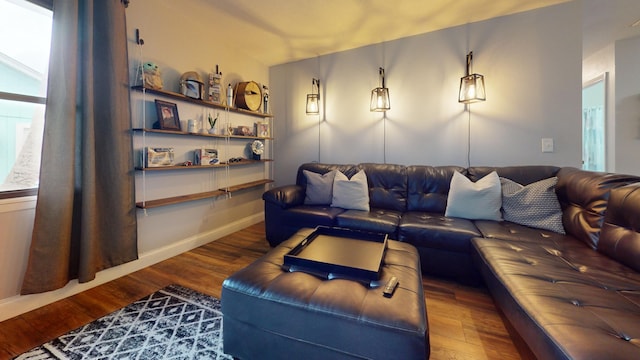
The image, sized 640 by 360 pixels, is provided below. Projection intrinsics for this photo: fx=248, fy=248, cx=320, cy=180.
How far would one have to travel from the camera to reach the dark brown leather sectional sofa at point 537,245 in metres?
0.88

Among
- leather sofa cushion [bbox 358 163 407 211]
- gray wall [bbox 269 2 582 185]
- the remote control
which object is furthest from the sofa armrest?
the remote control

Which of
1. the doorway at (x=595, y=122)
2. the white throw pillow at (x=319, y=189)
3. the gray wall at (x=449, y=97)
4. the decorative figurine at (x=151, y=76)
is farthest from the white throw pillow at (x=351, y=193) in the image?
the doorway at (x=595, y=122)

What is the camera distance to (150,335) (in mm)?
1431

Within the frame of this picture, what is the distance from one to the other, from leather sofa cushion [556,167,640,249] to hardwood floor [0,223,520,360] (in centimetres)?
77

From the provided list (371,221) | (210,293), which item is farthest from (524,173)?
(210,293)

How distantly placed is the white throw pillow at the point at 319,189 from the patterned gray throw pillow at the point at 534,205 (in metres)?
1.64

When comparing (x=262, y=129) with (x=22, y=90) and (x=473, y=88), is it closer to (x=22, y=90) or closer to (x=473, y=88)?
(x=22, y=90)

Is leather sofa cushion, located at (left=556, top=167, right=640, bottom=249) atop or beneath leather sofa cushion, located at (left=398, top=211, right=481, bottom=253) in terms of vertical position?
atop

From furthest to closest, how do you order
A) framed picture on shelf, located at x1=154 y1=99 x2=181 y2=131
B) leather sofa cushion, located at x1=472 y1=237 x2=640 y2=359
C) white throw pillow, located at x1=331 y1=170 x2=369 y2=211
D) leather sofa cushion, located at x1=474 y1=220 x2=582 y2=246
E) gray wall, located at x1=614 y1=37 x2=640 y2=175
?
gray wall, located at x1=614 y1=37 x2=640 y2=175, white throw pillow, located at x1=331 y1=170 x2=369 y2=211, framed picture on shelf, located at x1=154 y1=99 x2=181 y2=131, leather sofa cushion, located at x1=474 y1=220 x2=582 y2=246, leather sofa cushion, located at x1=472 y1=237 x2=640 y2=359

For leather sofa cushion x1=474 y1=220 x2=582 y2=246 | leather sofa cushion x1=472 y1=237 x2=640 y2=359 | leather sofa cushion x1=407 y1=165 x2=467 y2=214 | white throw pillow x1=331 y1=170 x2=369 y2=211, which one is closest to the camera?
leather sofa cushion x1=472 y1=237 x2=640 y2=359

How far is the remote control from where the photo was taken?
1075 millimetres

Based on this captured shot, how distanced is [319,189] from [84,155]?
2.01 metres

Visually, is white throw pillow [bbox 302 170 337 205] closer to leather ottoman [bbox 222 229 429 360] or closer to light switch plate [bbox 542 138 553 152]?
leather ottoman [bbox 222 229 429 360]

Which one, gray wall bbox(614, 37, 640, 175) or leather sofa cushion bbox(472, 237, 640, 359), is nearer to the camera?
leather sofa cushion bbox(472, 237, 640, 359)
